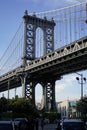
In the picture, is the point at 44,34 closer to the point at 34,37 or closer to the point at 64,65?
the point at 34,37

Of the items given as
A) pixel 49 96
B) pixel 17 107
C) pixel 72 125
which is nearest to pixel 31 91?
pixel 49 96

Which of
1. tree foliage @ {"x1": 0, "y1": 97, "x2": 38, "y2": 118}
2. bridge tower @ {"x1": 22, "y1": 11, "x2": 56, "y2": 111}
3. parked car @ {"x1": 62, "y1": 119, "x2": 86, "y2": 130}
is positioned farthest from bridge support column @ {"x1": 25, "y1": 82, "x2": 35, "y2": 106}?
parked car @ {"x1": 62, "y1": 119, "x2": 86, "y2": 130}

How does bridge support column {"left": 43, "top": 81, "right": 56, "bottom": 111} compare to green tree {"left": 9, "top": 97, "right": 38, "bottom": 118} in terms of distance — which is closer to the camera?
green tree {"left": 9, "top": 97, "right": 38, "bottom": 118}

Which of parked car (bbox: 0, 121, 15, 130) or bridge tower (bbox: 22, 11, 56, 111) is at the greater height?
bridge tower (bbox: 22, 11, 56, 111)

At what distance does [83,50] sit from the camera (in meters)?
68.8

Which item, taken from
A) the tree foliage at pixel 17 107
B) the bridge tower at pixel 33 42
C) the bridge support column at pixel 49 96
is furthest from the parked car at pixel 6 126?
the bridge support column at pixel 49 96

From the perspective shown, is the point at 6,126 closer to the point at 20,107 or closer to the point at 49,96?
the point at 20,107

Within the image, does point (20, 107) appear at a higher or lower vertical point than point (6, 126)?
higher

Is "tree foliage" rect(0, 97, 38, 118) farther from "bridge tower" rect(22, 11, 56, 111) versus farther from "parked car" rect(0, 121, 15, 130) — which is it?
"parked car" rect(0, 121, 15, 130)

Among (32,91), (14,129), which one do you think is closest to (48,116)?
(32,91)

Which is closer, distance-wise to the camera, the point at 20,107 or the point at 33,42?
the point at 20,107

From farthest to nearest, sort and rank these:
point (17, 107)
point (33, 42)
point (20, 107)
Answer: point (33, 42) → point (17, 107) → point (20, 107)

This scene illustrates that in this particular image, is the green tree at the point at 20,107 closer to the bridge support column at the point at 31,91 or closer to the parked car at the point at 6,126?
the bridge support column at the point at 31,91

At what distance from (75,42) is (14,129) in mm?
49512
